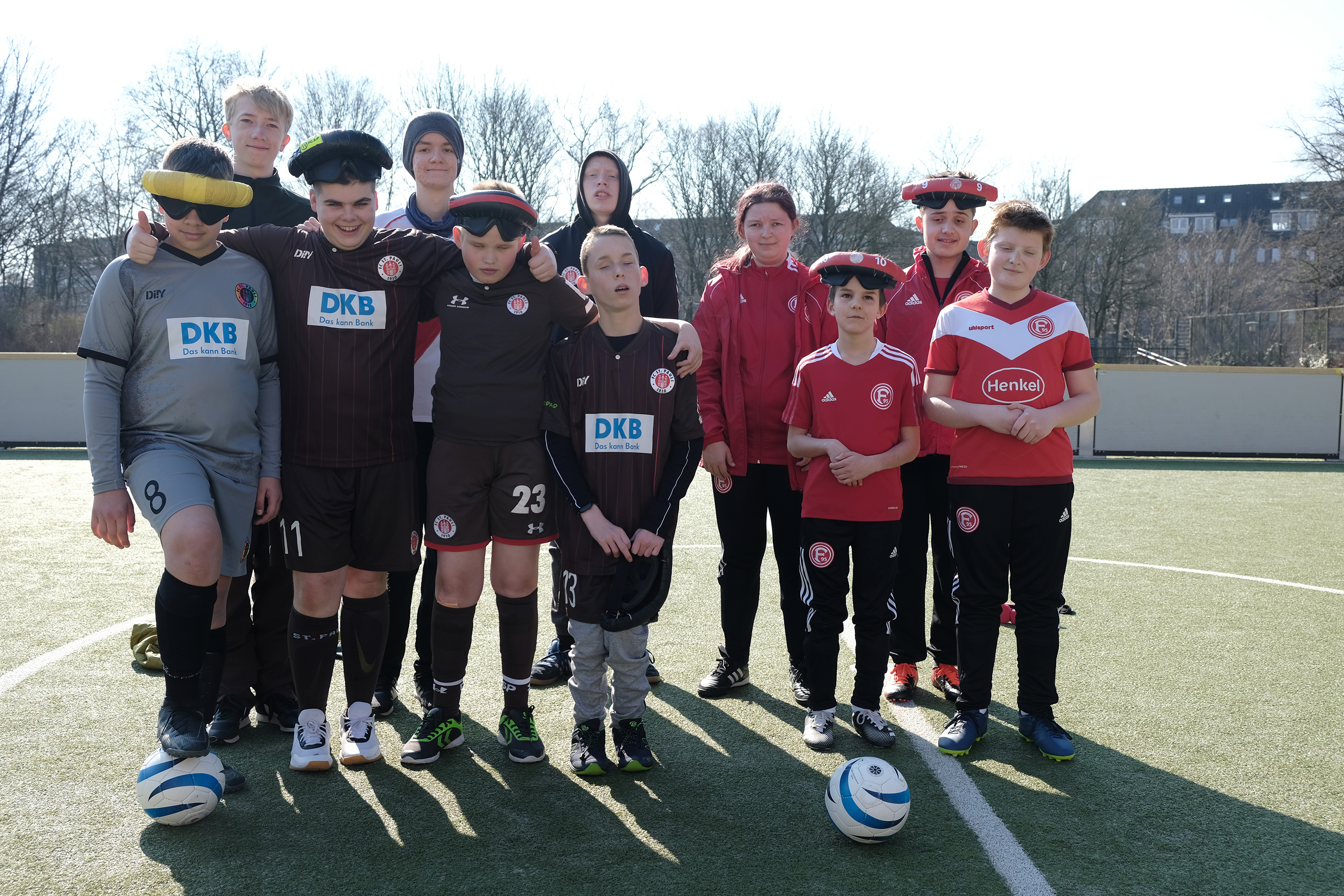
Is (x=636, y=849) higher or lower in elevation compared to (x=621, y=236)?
lower

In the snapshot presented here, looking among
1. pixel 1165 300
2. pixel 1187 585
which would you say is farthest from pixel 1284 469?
pixel 1165 300

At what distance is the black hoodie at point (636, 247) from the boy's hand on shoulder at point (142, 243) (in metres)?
1.75

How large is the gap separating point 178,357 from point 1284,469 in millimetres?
15512

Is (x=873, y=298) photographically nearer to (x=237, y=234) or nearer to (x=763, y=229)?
(x=763, y=229)

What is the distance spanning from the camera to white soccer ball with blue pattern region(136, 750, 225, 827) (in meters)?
2.80

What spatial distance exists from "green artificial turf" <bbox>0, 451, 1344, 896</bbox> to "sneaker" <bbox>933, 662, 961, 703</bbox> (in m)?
0.07

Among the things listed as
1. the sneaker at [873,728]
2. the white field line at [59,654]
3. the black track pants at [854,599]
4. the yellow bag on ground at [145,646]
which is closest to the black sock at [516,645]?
the black track pants at [854,599]

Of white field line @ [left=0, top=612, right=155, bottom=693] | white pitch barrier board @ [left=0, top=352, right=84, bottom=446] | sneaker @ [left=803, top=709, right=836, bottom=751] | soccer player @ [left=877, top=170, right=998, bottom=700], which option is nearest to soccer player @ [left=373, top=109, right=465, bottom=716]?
sneaker @ [left=803, top=709, right=836, bottom=751]

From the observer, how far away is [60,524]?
826cm

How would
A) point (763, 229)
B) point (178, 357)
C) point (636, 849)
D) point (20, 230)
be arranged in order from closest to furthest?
point (636, 849)
point (178, 357)
point (763, 229)
point (20, 230)

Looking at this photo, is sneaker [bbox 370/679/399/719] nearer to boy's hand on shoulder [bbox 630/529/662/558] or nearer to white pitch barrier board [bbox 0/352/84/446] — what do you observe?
boy's hand on shoulder [bbox 630/529/662/558]

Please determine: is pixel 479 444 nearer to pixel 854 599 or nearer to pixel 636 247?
pixel 636 247

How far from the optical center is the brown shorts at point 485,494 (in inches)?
132

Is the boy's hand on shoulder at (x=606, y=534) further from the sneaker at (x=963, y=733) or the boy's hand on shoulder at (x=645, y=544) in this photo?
the sneaker at (x=963, y=733)
